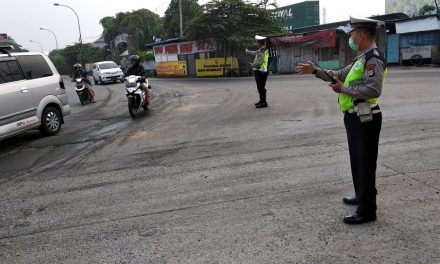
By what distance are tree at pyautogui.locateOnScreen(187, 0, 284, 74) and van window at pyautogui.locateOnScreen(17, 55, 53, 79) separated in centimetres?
2026

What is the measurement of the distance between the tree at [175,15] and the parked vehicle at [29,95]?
51.5 metres

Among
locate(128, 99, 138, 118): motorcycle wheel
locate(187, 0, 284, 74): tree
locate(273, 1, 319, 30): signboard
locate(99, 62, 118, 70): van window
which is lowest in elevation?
locate(128, 99, 138, 118): motorcycle wheel

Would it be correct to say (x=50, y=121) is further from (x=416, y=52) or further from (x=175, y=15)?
(x=175, y=15)

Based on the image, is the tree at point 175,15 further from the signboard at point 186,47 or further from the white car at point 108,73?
the white car at point 108,73

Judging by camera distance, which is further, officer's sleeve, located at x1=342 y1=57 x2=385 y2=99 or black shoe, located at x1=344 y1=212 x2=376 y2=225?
black shoe, located at x1=344 y1=212 x2=376 y2=225

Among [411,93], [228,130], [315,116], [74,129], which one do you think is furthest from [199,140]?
[411,93]

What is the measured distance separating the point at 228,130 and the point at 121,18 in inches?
2742

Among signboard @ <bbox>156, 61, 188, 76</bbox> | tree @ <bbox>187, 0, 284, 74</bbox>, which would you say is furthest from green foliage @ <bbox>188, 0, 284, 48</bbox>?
signboard @ <bbox>156, 61, 188, 76</bbox>

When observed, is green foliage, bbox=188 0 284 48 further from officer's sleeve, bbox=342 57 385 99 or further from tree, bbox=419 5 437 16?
officer's sleeve, bbox=342 57 385 99

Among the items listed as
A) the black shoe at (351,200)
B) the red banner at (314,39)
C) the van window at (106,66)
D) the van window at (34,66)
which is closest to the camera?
the black shoe at (351,200)

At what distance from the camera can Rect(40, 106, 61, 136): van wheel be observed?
9.34 meters

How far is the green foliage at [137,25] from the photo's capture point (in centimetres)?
6725

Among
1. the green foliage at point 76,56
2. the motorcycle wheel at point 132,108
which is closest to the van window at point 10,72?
the motorcycle wheel at point 132,108

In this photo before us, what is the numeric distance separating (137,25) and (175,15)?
39.1 ft
